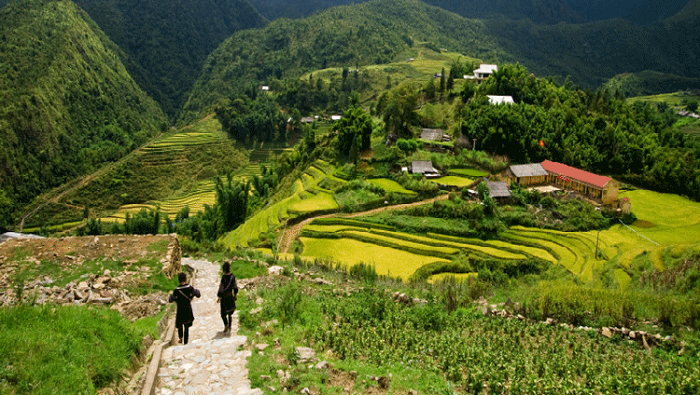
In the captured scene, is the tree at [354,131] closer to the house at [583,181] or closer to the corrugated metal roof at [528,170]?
the corrugated metal roof at [528,170]

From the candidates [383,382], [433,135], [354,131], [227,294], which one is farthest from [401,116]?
[383,382]

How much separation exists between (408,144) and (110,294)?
35657 millimetres

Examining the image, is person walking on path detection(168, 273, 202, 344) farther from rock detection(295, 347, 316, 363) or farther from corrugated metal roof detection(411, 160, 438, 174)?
corrugated metal roof detection(411, 160, 438, 174)

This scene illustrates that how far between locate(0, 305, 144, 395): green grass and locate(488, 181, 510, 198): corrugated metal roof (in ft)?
106

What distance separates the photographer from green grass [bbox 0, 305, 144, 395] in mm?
7277

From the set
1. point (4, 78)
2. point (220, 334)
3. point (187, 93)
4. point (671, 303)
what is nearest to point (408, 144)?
point (671, 303)

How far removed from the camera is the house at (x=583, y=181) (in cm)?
3825

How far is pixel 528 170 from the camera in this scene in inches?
1641

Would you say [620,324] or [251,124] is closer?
[620,324]

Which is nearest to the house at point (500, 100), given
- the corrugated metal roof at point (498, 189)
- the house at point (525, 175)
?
the house at point (525, 175)

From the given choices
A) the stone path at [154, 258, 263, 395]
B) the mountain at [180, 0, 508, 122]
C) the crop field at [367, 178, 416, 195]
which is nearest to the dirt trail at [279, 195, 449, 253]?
the crop field at [367, 178, 416, 195]

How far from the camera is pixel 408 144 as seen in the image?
4584 cm

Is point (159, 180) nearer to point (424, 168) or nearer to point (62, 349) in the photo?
point (424, 168)

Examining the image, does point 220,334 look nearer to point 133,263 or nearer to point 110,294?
point 110,294
